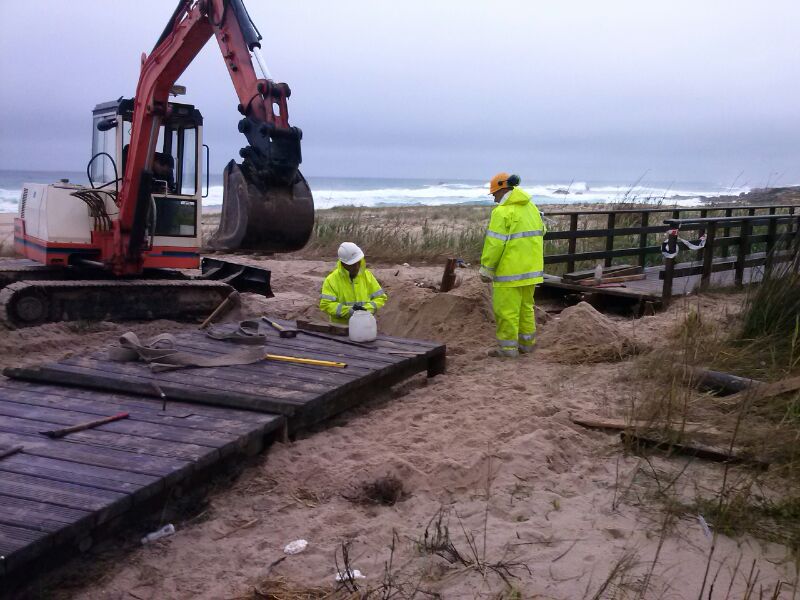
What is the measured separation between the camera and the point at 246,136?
23.9 feet

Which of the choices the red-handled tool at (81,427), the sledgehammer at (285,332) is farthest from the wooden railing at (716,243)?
the red-handled tool at (81,427)

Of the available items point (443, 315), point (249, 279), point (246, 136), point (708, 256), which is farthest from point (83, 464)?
point (708, 256)

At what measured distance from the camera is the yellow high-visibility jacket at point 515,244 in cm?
762

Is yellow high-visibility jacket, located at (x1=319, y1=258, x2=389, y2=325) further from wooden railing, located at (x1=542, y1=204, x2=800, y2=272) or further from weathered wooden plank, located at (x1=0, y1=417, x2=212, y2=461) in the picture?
wooden railing, located at (x1=542, y1=204, x2=800, y2=272)

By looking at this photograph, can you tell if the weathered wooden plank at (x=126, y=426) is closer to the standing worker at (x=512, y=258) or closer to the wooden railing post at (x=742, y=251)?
the standing worker at (x=512, y=258)

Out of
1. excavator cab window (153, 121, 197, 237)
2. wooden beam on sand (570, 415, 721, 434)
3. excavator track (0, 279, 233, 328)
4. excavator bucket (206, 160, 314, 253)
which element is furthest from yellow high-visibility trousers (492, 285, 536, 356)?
excavator cab window (153, 121, 197, 237)

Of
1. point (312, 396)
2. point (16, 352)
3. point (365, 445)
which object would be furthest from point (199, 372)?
point (16, 352)

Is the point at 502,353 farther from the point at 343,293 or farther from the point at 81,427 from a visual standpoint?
the point at 81,427

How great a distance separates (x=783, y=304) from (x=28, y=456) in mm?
5716

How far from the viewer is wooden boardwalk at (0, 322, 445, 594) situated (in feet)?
11.1

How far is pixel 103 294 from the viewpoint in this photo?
930 cm

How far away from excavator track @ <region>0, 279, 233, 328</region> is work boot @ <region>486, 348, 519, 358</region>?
3.89 m

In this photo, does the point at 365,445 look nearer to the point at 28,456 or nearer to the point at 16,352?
the point at 28,456

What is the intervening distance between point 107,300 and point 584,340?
5.61m
